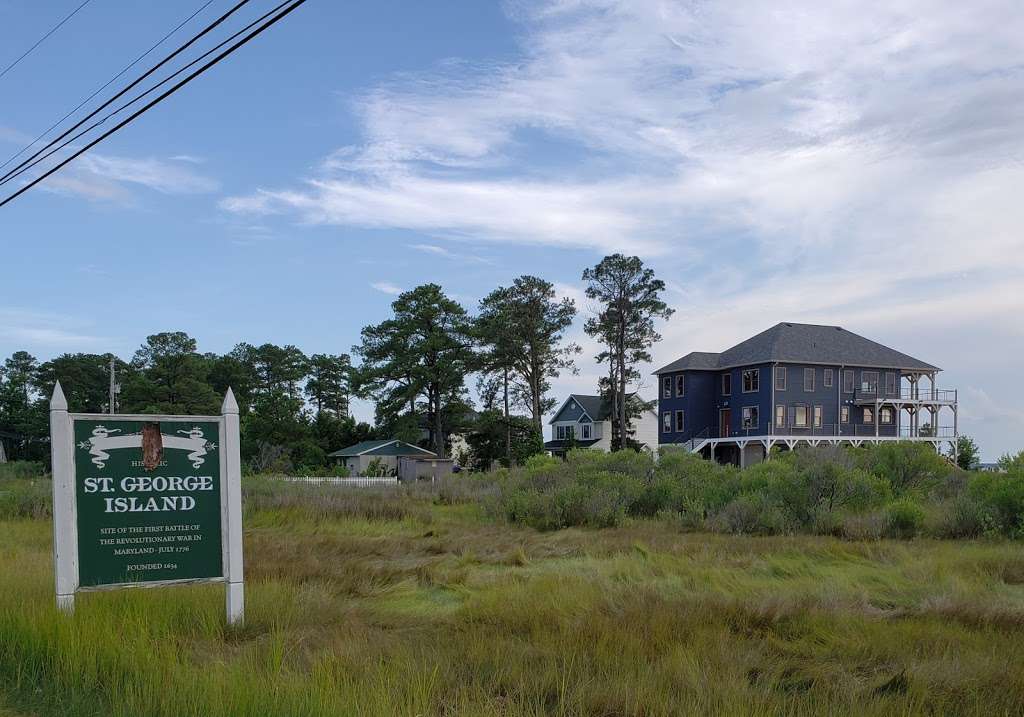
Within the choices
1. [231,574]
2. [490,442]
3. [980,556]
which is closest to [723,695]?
[231,574]

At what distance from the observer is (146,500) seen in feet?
29.3

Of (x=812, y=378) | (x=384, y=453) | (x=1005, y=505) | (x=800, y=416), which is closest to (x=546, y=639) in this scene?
(x=1005, y=505)

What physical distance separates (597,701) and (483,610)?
3083mm

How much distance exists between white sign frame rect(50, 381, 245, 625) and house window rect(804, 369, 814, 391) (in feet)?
173

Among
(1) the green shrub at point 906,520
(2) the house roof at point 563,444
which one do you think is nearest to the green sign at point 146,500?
(1) the green shrub at point 906,520

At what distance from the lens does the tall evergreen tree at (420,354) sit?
2426 inches

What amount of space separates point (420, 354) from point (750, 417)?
70.8 ft

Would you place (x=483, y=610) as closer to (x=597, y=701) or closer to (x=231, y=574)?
(x=231, y=574)

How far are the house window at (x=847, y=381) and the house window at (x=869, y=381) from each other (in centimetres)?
79

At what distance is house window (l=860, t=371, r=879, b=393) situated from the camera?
59656 mm

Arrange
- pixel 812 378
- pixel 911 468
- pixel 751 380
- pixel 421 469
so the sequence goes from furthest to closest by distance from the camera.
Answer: pixel 751 380, pixel 812 378, pixel 421 469, pixel 911 468

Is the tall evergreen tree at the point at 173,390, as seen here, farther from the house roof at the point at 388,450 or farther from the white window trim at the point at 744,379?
the white window trim at the point at 744,379

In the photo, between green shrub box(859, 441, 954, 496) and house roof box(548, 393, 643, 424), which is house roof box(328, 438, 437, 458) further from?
green shrub box(859, 441, 954, 496)

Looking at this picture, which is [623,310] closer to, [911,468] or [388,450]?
[388,450]
